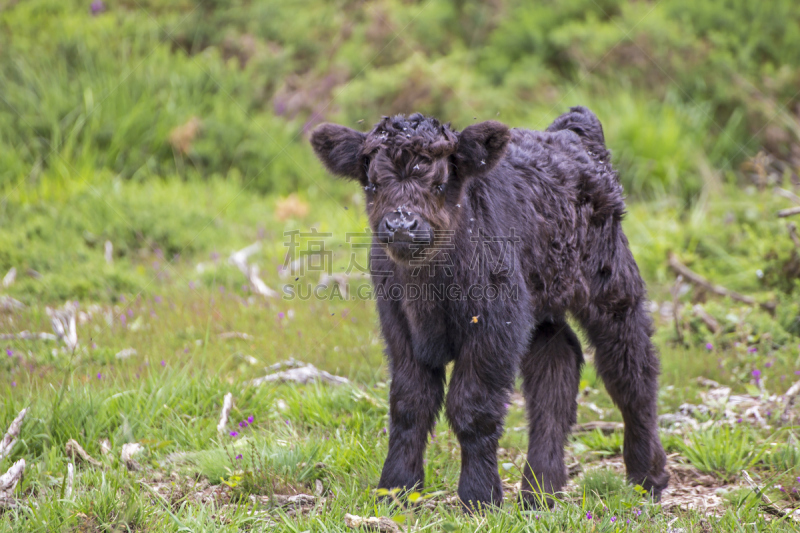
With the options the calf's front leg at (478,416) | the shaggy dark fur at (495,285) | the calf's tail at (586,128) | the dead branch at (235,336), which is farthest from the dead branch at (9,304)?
the calf's tail at (586,128)

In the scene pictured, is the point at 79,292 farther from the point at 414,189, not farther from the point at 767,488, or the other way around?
the point at 767,488

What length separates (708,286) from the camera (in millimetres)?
6762

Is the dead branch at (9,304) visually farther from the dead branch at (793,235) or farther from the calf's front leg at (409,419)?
the dead branch at (793,235)

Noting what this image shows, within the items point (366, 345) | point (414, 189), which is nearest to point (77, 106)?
point (366, 345)

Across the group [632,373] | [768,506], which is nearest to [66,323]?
[632,373]

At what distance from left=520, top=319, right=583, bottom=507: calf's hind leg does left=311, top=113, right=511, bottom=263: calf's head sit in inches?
45.4

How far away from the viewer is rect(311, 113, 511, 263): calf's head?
11.5 ft

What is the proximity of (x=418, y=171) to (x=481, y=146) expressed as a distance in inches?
14.2

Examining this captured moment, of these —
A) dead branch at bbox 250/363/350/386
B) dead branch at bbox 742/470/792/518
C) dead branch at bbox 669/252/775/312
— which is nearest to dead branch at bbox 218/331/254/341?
dead branch at bbox 250/363/350/386

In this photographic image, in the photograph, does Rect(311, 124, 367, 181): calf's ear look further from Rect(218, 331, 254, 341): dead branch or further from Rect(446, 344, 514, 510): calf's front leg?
Rect(218, 331, 254, 341): dead branch

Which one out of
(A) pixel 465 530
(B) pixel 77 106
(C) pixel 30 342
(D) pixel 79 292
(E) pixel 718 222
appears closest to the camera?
(A) pixel 465 530

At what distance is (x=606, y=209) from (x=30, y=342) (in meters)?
4.43

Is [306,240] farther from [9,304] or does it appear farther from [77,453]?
[77,453]

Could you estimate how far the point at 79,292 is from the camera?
22.8ft
